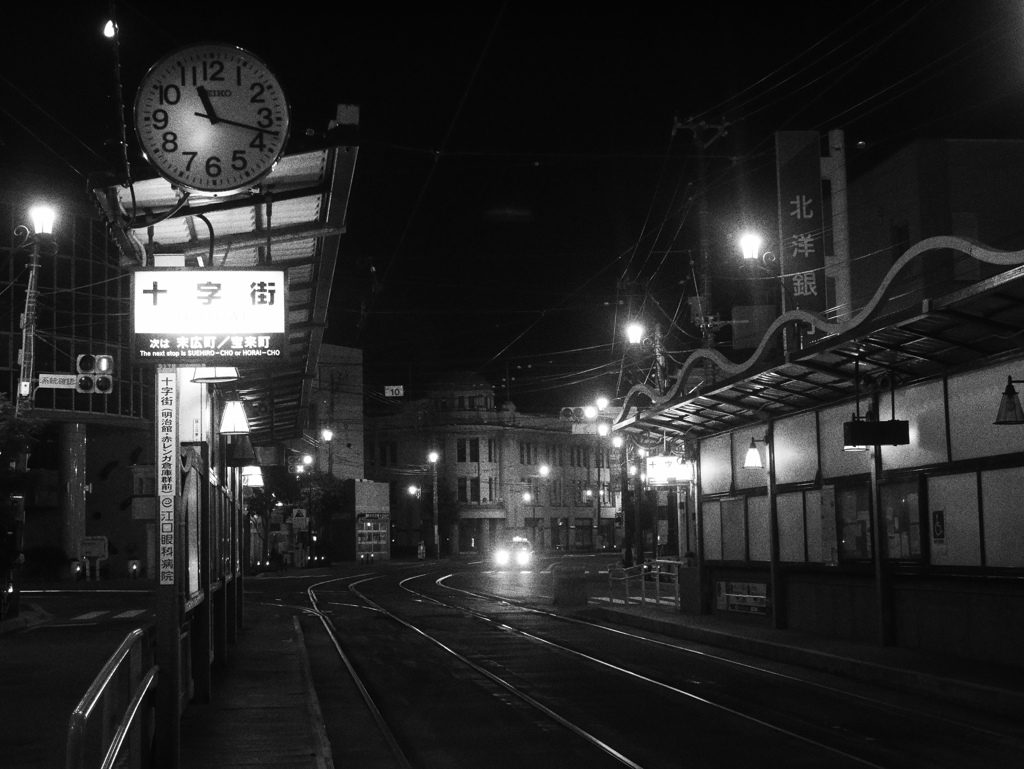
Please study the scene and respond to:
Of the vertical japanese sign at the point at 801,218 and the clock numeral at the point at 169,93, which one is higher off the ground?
the vertical japanese sign at the point at 801,218

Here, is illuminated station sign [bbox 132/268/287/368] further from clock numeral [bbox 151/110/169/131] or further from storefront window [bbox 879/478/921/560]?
storefront window [bbox 879/478/921/560]

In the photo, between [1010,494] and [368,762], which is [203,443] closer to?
[368,762]

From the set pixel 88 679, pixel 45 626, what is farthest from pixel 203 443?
pixel 45 626

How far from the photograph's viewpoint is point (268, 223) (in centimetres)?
1243

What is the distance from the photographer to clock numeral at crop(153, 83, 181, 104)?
948 centimetres

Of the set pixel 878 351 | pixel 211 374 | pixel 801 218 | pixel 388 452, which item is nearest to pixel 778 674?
pixel 878 351

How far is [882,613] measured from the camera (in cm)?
1791

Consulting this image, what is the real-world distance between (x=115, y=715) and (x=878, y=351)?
12.8 metres

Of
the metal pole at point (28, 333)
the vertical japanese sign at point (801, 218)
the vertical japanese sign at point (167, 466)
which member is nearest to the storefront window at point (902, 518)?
the vertical japanese sign at point (801, 218)

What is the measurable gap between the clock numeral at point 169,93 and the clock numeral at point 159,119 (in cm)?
9

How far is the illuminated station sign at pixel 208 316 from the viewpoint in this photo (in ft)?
31.6

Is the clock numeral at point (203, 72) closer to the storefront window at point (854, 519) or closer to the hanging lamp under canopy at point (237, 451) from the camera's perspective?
the hanging lamp under canopy at point (237, 451)

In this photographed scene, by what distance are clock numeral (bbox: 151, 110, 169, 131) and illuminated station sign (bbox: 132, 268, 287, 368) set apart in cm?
115

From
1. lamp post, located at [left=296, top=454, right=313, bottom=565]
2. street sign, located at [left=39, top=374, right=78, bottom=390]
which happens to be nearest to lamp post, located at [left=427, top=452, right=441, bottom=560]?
lamp post, located at [left=296, top=454, right=313, bottom=565]
